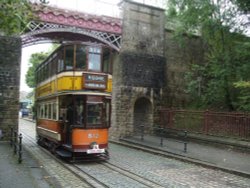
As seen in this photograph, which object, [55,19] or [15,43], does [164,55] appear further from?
[15,43]

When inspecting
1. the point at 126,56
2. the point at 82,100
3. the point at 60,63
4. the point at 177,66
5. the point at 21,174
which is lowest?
the point at 21,174

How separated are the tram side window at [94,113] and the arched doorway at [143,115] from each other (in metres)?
10.1

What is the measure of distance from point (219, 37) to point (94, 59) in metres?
11.0

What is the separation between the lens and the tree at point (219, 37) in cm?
2069

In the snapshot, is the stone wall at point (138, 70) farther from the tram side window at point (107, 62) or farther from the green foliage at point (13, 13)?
the green foliage at point (13, 13)

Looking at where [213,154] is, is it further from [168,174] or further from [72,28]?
[72,28]

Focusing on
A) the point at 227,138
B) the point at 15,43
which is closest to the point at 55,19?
the point at 15,43

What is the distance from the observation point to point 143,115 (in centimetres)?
2434

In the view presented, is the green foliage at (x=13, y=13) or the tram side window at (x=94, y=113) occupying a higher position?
the green foliage at (x=13, y=13)

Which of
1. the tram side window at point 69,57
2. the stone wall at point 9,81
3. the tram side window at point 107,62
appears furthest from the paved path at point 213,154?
the stone wall at point 9,81

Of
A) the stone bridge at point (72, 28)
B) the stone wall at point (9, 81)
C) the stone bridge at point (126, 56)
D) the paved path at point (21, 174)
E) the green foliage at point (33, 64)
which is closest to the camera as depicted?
the paved path at point (21, 174)

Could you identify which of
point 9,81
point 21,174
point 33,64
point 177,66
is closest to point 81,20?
point 9,81

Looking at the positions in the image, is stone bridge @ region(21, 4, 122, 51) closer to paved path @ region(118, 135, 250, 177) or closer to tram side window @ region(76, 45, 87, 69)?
tram side window @ region(76, 45, 87, 69)

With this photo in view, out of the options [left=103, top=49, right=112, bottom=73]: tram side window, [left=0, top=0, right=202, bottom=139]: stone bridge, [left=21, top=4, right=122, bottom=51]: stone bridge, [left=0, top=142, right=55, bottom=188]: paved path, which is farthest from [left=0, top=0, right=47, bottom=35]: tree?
[left=0, top=0, right=202, bottom=139]: stone bridge
